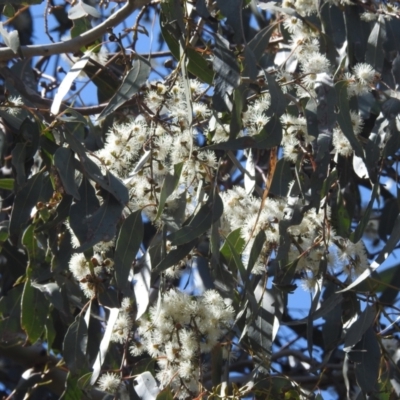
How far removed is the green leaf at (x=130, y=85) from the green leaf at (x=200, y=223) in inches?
9.0

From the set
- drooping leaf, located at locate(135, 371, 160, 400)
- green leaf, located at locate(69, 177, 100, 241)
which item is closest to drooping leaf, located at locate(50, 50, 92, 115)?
green leaf, located at locate(69, 177, 100, 241)

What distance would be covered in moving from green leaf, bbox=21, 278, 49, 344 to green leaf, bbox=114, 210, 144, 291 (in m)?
0.32

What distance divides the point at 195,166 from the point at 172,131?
97mm

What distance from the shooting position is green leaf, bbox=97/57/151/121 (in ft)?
5.23

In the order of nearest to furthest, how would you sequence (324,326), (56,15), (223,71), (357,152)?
(223,71) → (357,152) → (324,326) → (56,15)

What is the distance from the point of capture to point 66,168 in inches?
56.8

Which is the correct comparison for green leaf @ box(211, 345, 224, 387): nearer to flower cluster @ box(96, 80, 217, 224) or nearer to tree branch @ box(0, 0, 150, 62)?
flower cluster @ box(96, 80, 217, 224)

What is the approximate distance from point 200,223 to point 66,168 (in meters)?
0.24

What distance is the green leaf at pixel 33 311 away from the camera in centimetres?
183

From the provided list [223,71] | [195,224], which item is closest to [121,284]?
[195,224]

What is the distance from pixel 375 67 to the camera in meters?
1.79

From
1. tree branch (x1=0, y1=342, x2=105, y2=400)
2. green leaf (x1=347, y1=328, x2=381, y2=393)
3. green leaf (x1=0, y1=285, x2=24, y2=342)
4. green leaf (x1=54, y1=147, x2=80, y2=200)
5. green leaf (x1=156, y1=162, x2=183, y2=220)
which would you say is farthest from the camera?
tree branch (x1=0, y1=342, x2=105, y2=400)

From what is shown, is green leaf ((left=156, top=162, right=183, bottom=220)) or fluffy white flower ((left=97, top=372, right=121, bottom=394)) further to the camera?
fluffy white flower ((left=97, top=372, right=121, bottom=394))

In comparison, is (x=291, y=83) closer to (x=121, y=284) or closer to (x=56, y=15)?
(x=121, y=284)
